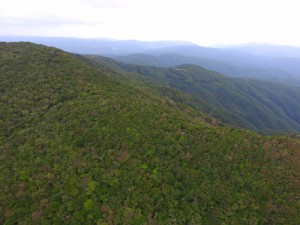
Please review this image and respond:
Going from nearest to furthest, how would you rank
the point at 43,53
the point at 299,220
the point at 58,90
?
the point at 299,220 → the point at 58,90 → the point at 43,53

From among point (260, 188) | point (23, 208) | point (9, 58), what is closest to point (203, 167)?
point (260, 188)

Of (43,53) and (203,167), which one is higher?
(43,53)

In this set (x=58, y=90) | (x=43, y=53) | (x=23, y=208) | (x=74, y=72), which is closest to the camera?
(x=23, y=208)

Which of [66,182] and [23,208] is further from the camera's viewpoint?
[66,182]

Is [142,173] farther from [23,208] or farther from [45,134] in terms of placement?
[45,134]

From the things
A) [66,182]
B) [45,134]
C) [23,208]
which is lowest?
[23,208]

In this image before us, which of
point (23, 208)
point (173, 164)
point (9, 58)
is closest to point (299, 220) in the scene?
point (173, 164)
